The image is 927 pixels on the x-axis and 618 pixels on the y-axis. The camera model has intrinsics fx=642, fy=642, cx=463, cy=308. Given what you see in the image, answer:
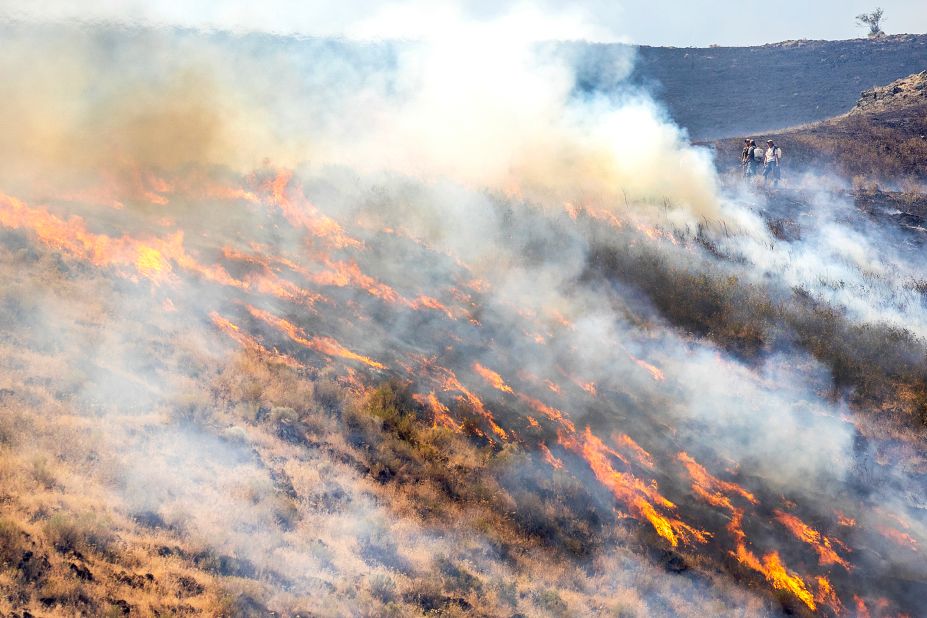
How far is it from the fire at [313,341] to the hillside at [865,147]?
2163cm

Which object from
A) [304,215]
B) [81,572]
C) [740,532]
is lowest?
[740,532]

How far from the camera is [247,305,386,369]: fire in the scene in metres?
14.2

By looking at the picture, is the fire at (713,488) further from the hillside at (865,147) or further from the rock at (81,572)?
the hillside at (865,147)

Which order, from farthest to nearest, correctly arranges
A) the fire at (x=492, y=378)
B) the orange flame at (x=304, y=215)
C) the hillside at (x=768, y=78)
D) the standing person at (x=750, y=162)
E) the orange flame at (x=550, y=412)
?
the hillside at (x=768, y=78) → the standing person at (x=750, y=162) → the orange flame at (x=304, y=215) → the fire at (x=492, y=378) → the orange flame at (x=550, y=412)

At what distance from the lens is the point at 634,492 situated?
1240 cm

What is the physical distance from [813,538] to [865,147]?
25.6 metres

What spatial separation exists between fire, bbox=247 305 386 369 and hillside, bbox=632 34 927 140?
126 ft

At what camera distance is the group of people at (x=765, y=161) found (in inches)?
1034

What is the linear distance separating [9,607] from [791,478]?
42.2 ft

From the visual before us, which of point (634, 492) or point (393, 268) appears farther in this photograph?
point (393, 268)

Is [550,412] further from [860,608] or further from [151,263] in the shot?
[151,263]

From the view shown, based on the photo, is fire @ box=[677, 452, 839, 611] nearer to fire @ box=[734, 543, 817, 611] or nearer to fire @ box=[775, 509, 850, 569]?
fire @ box=[734, 543, 817, 611]

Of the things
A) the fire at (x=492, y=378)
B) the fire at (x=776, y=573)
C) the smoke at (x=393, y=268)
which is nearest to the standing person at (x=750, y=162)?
the smoke at (x=393, y=268)

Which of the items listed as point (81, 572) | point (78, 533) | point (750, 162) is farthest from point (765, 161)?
point (81, 572)
